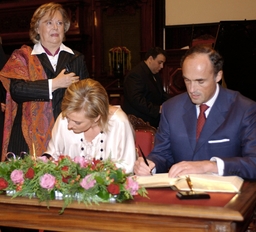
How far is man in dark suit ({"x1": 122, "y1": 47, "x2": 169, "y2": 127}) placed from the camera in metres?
6.04

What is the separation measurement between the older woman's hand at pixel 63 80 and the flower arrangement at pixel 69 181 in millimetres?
1133

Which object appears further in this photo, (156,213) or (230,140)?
(230,140)

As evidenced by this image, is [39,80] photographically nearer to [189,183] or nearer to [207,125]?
[207,125]

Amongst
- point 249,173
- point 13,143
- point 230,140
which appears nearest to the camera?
point 249,173

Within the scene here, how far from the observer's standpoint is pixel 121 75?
31.9ft

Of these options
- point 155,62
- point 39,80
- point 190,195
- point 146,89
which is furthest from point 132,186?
point 155,62

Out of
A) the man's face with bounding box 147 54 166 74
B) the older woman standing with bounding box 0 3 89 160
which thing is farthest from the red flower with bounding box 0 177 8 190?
the man's face with bounding box 147 54 166 74

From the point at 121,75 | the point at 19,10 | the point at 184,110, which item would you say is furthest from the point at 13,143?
the point at 19,10

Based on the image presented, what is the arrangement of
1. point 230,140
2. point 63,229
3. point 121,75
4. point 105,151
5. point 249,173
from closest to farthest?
point 63,229 < point 249,173 < point 230,140 < point 105,151 < point 121,75

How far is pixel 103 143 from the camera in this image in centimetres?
296

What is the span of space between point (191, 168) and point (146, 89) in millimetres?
3824

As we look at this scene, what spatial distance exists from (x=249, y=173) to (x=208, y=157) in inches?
12.3

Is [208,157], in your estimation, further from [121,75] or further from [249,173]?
[121,75]

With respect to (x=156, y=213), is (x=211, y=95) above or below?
above
